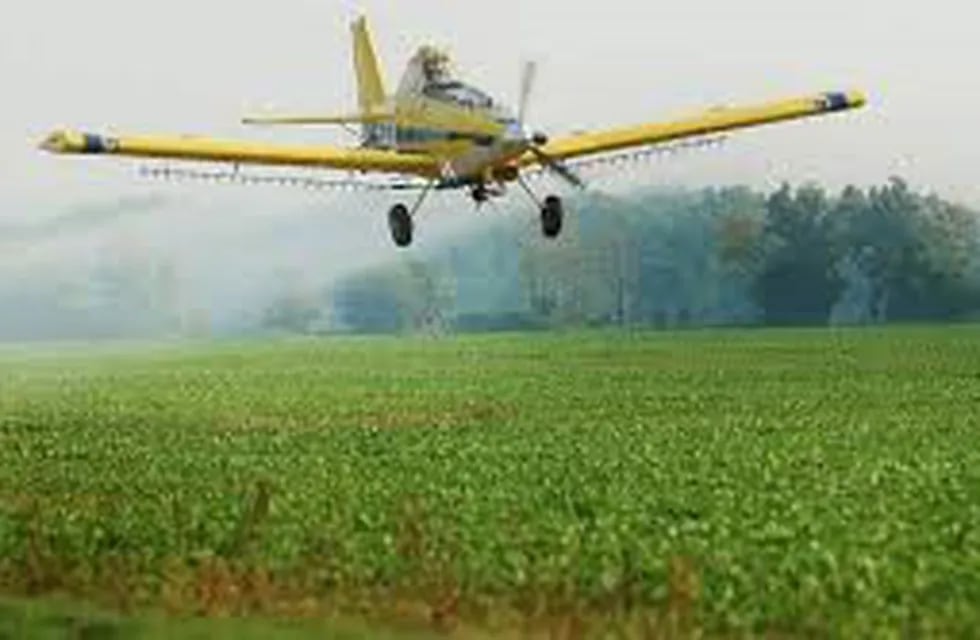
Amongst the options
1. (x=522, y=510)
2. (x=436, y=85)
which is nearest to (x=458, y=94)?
(x=436, y=85)

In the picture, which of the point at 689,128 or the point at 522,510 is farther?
the point at 689,128

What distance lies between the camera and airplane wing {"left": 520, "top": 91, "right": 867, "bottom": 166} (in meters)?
63.1

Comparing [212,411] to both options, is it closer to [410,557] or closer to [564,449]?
[564,449]

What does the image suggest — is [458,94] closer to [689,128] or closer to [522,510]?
[689,128]

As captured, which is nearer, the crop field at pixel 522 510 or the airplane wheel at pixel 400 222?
the crop field at pixel 522 510

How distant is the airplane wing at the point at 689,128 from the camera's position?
207 feet

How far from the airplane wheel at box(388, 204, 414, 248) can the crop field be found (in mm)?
5682

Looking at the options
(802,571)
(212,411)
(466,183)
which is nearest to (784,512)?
(802,571)

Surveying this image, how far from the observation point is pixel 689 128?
214 ft

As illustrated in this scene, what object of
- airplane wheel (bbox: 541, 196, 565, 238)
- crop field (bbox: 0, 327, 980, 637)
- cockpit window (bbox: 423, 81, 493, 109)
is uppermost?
cockpit window (bbox: 423, 81, 493, 109)

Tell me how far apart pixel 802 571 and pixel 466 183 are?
2993 cm

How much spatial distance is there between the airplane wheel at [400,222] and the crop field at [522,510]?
568 cm

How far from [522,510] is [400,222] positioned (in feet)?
62.8

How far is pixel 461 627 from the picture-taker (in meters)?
32.6
